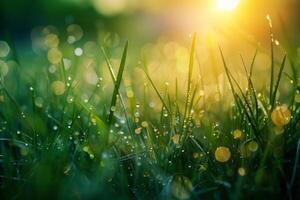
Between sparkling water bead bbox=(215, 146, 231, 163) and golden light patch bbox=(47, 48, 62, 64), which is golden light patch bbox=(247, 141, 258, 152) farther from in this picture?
golden light patch bbox=(47, 48, 62, 64)

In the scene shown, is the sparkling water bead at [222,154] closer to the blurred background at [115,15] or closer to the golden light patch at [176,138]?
the golden light patch at [176,138]

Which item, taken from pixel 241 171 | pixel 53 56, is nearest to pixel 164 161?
pixel 241 171

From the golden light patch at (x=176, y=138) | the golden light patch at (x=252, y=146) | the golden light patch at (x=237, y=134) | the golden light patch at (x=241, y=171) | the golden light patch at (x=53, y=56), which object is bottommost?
the golden light patch at (x=241, y=171)

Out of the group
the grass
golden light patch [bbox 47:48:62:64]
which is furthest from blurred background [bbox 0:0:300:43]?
the grass

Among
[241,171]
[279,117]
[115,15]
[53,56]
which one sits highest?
[115,15]

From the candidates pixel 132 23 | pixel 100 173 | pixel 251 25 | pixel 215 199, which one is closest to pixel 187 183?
pixel 215 199

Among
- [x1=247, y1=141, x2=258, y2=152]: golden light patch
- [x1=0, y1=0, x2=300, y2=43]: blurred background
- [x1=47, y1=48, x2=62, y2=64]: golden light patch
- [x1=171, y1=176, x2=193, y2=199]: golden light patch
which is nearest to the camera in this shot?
[x1=171, y1=176, x2=193, y2=199]: golden light patch

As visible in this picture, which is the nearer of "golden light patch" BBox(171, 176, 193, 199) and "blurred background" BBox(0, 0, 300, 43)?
"golden light patch" BBox(171, 176, 193, 199)

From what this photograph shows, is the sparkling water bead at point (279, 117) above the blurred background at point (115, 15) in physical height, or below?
below

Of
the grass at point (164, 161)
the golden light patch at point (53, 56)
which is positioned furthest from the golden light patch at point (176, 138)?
the golden light patch at point (53, 56)

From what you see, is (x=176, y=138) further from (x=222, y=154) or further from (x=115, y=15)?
(x=115, y=15)

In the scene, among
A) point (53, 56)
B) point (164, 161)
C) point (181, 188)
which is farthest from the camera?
point (53, 56)
